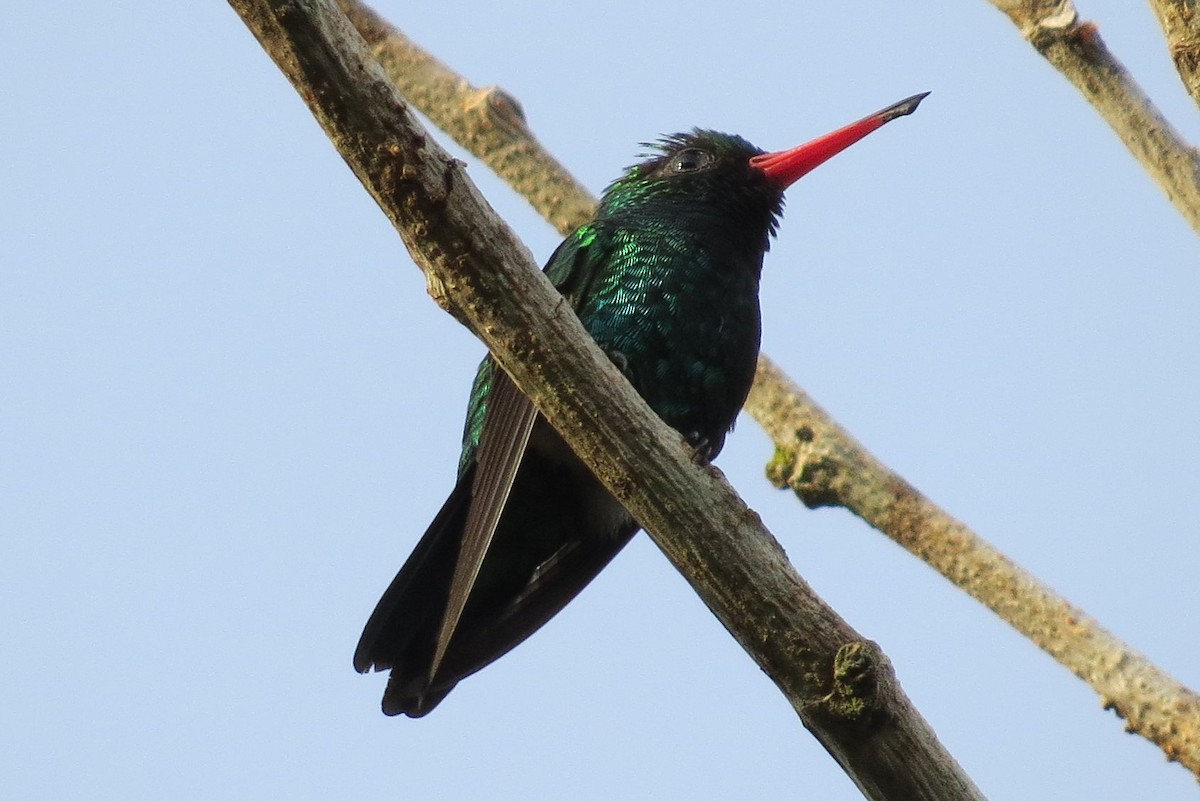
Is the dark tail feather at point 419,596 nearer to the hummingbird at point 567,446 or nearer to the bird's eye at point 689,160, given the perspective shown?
the hummingbird at point 567,446

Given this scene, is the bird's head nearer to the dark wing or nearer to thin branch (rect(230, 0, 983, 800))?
the dark wing

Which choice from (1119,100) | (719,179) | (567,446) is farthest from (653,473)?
(719,179)

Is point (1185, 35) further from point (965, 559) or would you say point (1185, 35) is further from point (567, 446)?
point (567, 446)

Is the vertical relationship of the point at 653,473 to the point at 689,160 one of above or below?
below

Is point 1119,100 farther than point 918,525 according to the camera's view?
No

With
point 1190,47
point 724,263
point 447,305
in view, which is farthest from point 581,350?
point 724,263

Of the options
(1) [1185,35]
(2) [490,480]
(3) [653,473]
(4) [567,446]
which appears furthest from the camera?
(4) [567,446]
